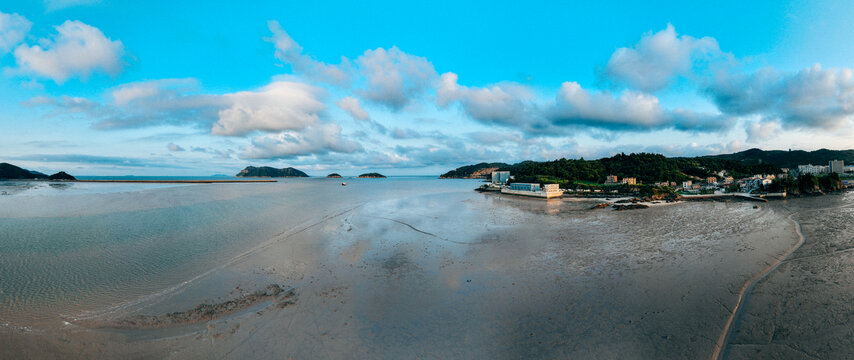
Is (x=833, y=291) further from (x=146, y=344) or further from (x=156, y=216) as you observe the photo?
(x=156, y=216)

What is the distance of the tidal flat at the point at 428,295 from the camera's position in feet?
19.1

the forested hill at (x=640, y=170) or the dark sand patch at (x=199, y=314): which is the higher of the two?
the forested hill at (x=640, y=170)

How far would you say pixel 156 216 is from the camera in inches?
922

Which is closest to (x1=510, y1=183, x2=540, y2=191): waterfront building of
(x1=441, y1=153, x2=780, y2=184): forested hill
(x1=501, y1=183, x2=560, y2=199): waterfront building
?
(x1=501, y1=183, x2=560, y2=199): waterfront building

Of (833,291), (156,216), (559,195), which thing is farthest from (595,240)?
(559,195)

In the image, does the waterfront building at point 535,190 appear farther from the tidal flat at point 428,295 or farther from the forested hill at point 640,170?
the tidal flat at point 428,295

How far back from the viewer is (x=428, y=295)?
8.42 meters

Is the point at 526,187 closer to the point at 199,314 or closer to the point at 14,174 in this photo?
the point at 199,314

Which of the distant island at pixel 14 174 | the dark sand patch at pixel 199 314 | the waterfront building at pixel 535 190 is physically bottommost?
the dark sand patch at pixel 199 314

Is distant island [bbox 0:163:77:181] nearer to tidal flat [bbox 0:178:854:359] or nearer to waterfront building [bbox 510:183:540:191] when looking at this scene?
tidal flat [bbox 0:178:854:359]

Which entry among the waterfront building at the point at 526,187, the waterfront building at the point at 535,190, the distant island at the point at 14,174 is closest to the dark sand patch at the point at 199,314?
the waterfront building at the point at 535,190

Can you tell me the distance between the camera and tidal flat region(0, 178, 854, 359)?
5832 mm

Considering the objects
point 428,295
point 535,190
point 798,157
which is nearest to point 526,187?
point 535,190

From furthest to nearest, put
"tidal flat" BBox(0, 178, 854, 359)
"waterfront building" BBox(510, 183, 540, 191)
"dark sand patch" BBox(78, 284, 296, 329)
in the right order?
"waterfront building" BBox(510, 183, 540, 191) → "dark sand patch" BBox(78, 284, 296, 329) → "tidal flat" BBox(0, 178, 854, 359)
